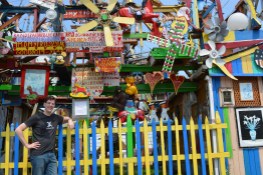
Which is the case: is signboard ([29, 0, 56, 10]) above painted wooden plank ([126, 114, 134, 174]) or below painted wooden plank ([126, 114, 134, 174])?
above

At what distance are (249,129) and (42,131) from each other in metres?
4.39

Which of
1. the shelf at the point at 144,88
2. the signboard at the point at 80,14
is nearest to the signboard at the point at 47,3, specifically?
the signboard at the point at 80,14

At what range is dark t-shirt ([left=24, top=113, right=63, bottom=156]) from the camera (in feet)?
16.0

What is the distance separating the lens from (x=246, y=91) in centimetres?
679

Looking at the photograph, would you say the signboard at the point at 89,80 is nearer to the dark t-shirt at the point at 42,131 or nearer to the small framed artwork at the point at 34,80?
the small framed artwork at the point at 34,80

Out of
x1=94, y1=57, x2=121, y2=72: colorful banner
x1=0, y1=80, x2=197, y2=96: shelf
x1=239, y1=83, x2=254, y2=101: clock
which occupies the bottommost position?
x1=239, y1=83, x2=254, y2=101: clock

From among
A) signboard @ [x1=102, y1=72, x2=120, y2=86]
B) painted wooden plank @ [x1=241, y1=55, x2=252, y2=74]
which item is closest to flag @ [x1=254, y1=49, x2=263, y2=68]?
painted wooden plank @ [x1=241, y1=55, x2=252, y2=74]

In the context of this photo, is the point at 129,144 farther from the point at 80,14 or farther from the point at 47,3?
the point at 47,3

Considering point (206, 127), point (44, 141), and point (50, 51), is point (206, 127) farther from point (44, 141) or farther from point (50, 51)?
point (50, 51)

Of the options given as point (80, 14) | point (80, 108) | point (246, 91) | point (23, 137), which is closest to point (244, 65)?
point (246, 91)

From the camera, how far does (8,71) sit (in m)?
8.02

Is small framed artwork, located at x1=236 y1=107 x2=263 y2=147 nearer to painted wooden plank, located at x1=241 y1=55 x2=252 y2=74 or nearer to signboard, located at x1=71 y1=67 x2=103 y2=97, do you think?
painted wooden plank, located at x1=241 y1=55 x2=252 y2=74

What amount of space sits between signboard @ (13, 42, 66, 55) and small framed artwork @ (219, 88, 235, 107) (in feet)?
12.2

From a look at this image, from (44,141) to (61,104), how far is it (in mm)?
7853
